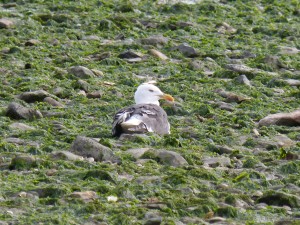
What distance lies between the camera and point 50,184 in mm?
8258

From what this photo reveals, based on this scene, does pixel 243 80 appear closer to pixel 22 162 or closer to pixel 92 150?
pixel 92 150

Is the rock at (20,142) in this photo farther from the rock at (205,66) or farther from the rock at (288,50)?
the rock at (288,50)

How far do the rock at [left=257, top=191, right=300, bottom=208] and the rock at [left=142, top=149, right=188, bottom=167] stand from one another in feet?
3.74

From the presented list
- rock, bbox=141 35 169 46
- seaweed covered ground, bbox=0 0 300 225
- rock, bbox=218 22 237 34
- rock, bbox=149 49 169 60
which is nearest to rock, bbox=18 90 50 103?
seaweed covered ground, bbox=0 0 300 225

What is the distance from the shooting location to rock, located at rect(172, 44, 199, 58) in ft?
47.8

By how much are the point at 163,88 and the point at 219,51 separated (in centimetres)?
245

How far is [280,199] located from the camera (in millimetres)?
8102

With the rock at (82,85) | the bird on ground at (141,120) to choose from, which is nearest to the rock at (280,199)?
the bird on ground at (141,120)

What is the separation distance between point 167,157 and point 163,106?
2.63 m

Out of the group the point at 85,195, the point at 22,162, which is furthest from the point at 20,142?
the point at 85,195

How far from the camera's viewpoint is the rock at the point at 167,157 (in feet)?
30.0

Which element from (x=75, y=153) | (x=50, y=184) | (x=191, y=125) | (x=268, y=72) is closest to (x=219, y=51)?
(x=268, y=72)

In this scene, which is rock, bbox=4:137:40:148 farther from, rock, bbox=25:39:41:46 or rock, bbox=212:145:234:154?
rock, bbox=25:39:41:46

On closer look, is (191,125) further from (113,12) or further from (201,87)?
(113,12)
